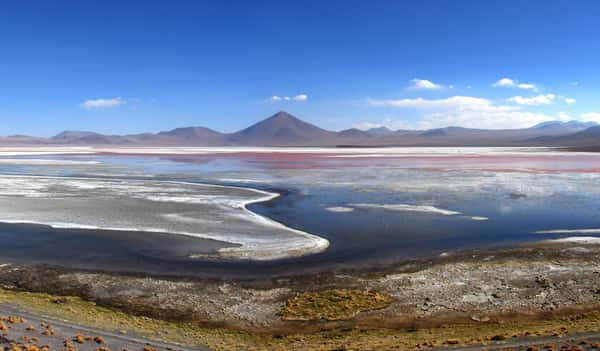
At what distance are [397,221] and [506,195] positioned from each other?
860 cm

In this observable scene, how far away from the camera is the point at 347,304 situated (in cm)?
925

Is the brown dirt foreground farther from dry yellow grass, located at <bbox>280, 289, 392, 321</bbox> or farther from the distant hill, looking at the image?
the distant hill

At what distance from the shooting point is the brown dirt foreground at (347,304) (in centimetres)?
785

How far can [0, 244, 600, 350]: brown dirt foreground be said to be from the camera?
785 centimetres

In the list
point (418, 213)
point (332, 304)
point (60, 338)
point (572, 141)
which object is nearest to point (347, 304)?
point (332, 304)

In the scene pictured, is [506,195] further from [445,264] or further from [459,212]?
[445,264]

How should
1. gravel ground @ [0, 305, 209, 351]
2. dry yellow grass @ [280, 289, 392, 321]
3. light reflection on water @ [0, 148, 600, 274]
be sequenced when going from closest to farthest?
gravel ground @ [0, 305, 209, 351] → dry yellow grass @ [280, 289, 392, 321] → light reflection on water @ [0, 148, 600, 274]

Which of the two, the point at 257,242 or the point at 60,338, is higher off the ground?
the point at 257,242

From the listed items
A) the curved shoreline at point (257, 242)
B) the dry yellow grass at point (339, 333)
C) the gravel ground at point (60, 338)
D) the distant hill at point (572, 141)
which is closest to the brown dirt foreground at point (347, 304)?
the dry yellow grass at point (339, 333)

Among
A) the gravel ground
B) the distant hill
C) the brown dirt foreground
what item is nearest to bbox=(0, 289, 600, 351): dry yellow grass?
the brown dirt foreground

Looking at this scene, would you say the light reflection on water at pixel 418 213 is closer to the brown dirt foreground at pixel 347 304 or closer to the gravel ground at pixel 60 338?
the brown dirt foreground at pixel 347 304

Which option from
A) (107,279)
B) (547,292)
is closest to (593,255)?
(547,292)

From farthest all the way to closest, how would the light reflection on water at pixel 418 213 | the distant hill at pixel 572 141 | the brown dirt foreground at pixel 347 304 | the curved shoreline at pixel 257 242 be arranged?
the distant hill at pixel 572 141 < the light reflection on water at pixel 418 213 < the curved shoreline at pixel 257 242 < the brown dirt foreground at pixel 347 304

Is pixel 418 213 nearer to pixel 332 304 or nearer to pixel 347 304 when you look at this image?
pixel 347 304
